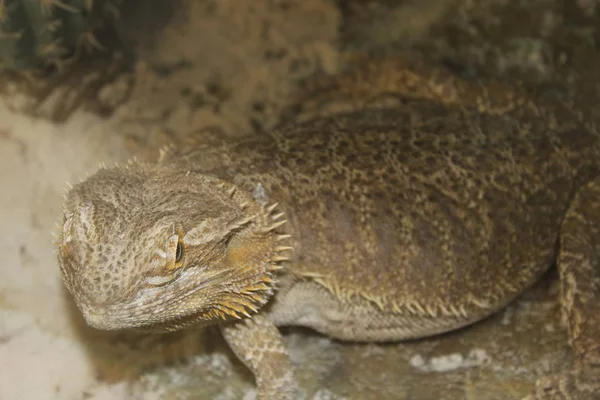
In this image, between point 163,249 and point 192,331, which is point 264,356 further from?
point 163,249

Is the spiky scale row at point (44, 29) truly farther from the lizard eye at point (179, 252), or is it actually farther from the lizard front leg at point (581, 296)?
the lizard front leg at point (581, 296)

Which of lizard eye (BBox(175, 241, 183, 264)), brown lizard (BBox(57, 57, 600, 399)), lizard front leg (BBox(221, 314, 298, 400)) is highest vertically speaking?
lizard eye (BBox(175, 241, 183, 264))

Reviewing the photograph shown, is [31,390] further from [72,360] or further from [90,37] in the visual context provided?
[90,37]

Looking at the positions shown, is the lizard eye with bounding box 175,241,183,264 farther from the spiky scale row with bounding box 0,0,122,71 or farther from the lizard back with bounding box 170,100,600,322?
the spiky scale row with bounding box 0,0,122,71

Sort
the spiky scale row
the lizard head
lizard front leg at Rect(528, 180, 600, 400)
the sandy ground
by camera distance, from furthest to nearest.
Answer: the spiky scale row, the sandy ground, lizard front leg at Rect(528, 180, 600, 400), the lizard head

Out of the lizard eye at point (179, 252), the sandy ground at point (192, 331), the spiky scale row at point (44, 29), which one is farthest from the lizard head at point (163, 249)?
the spiky scale row at point (44, 29)

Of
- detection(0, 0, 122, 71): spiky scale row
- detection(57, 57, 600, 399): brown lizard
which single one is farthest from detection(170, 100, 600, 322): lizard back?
detection(0, 0, 122, 71): spiky scale row

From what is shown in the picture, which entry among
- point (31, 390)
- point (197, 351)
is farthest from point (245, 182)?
point (31, 390)
